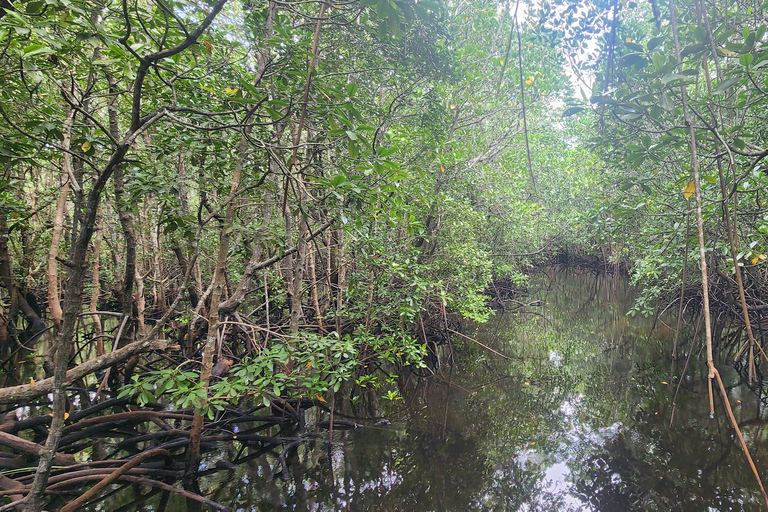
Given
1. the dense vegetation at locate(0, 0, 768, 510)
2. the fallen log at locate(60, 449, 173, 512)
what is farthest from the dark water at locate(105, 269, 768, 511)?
the dense vegetation at locate(0, 0, 768, 510)

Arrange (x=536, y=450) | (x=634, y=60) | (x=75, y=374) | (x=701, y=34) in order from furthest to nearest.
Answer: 1. (x=536, y=450)
2. (x=75, y=374)
3. (x=634, y=60)
4. (x=701, y=34)

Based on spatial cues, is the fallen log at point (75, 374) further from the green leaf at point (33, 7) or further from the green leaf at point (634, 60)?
the green leaf at point (634, 60)

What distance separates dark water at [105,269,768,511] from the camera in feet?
9.50

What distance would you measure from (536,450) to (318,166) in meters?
3.45

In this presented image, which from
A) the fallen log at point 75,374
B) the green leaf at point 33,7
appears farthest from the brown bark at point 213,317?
the green leaf at point 33,7

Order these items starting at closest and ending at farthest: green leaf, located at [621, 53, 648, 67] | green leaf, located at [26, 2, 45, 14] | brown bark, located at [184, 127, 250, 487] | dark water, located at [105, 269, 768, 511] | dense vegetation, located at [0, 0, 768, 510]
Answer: green leaf, located at [26, 2, 45, 14] < dense vegetation, located at [0, 0, 768, 510] < green leaf, located at [621, 53, 648, 67] < brown bark, located at [184, 127, 250, 487] < dark water, located at [105, 269, 768, 511]

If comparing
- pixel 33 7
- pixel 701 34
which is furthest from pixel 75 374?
pixel 701 34

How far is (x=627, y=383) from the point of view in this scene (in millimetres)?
5000

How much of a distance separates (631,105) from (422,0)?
151cm

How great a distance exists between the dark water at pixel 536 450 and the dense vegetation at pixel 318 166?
66 centimetres

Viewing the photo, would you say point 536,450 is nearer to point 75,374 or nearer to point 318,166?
point 318,166

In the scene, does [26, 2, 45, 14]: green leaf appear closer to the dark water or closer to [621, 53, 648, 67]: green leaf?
→ [621, 53, 648, 67]: green leaf

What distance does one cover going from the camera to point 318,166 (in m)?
2.44

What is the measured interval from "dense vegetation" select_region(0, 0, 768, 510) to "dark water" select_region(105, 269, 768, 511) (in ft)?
2.17
